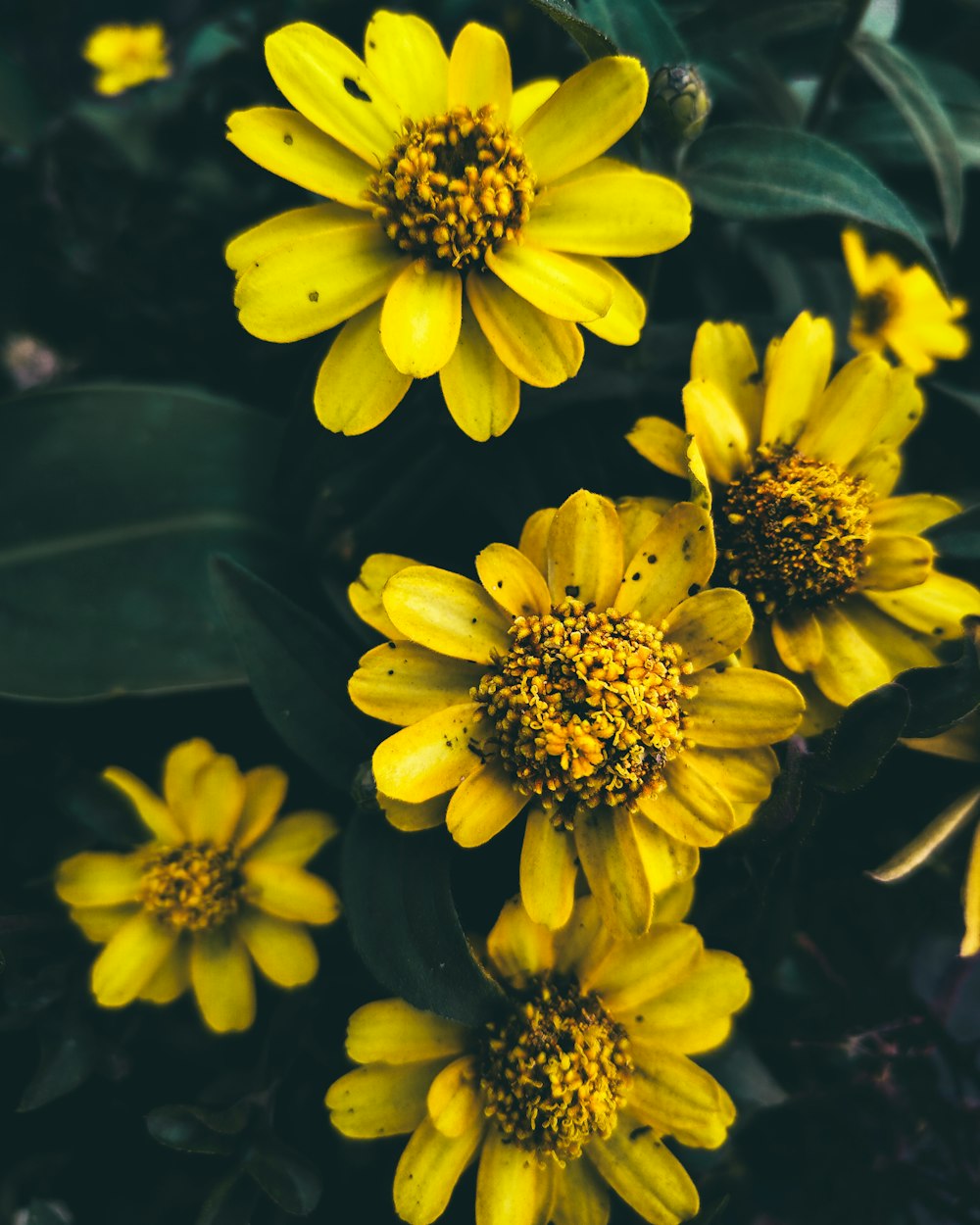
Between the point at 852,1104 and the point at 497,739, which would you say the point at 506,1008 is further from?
the point at 852,1104

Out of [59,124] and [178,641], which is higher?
[59,124]

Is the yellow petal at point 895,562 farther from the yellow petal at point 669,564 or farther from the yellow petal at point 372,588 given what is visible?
the yellow petal at point 372,588

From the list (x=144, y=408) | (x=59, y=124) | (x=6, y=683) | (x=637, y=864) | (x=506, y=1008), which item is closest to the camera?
(x=637, y=864)

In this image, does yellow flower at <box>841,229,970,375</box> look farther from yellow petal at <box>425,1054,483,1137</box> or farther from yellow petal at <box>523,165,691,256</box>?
yellow petal at <box>425,1054,483,1137</box>

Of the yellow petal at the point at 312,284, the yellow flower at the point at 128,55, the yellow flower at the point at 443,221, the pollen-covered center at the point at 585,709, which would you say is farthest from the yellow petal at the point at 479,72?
the yellow flower at the point at 128,55

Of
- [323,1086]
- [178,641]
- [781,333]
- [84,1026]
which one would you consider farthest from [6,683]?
[781,333]
